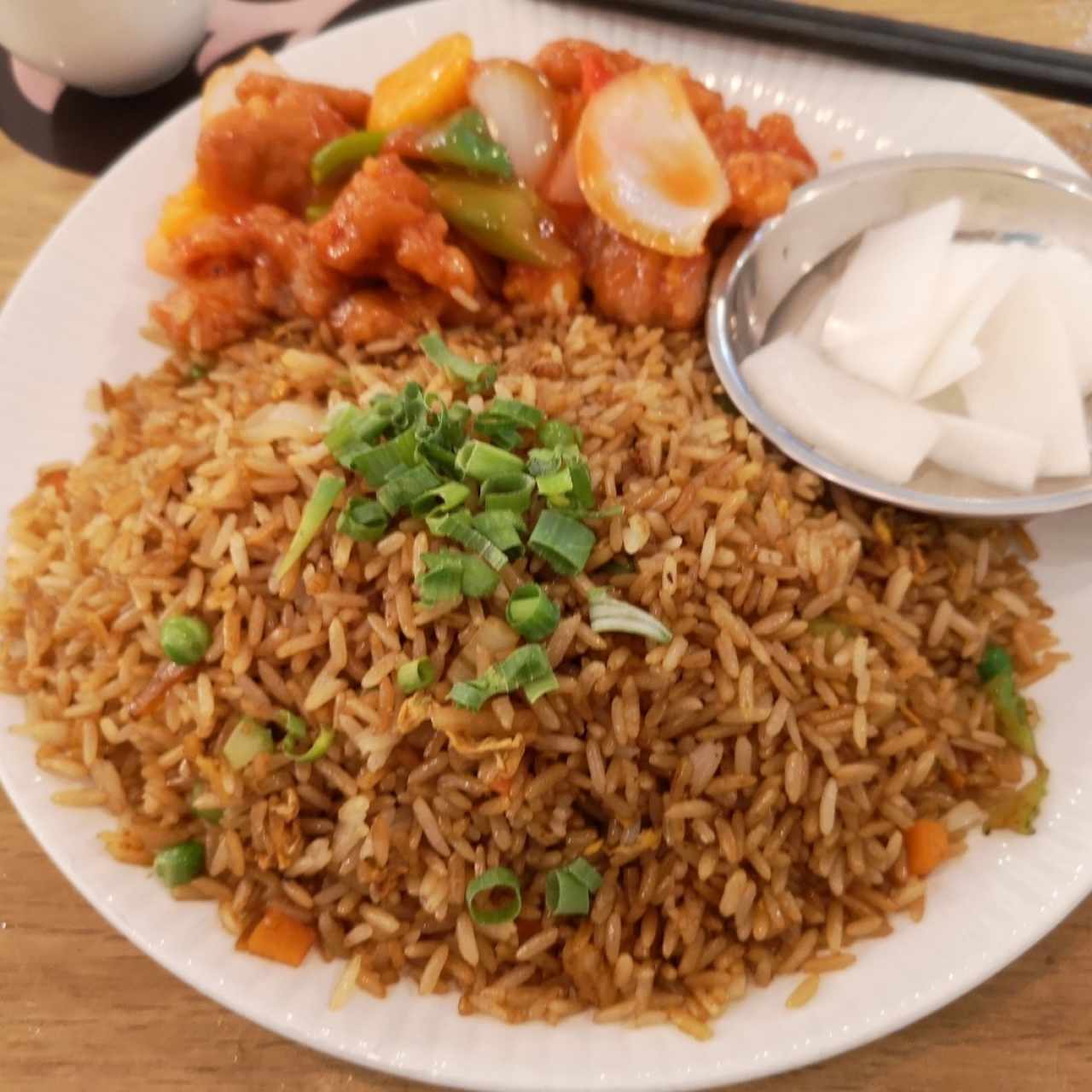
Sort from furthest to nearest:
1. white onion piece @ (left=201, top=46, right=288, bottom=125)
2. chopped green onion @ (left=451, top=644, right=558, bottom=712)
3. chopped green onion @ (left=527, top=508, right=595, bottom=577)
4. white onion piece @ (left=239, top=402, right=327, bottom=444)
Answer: white onion piece @ (left=201, top=46, right=288, bottom=125) → white onion piece @ (left=239, top=402, right=327, bottom=444) → chopped green onion @ (left=527, top=508, right=595, bottom=577) → chopped green onion @ (left=451, top=644, right=558, bottom=712)

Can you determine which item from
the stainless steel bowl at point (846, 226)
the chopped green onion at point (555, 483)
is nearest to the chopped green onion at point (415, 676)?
the chopped green onion at point (555, 483)

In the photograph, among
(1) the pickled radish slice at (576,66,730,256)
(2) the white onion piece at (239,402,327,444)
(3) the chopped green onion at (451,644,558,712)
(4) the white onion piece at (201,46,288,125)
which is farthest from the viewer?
(4) the white onion piece at (201,46,288,125)

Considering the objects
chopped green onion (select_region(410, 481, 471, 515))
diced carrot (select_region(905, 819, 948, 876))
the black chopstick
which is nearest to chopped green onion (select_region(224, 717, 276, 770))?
chopped green onion (select_region(410, 481, 471, 515))

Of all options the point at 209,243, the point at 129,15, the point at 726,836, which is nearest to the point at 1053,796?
the point at 726,836

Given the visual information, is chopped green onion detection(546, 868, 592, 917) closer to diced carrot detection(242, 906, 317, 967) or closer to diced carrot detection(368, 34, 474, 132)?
diced carrot detection(242, 906, 317, 967)

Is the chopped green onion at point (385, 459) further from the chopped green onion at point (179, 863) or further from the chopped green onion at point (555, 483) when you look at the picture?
the chopped green onion at point (179, 863)

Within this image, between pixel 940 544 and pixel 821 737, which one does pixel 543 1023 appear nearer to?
pixel 821 737

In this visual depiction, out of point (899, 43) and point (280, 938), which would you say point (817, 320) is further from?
point (280, 938)
